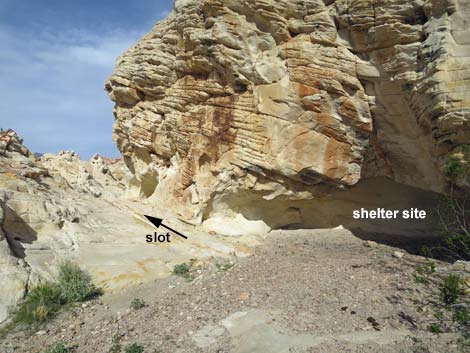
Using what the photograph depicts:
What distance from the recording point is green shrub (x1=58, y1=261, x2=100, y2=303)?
895cm

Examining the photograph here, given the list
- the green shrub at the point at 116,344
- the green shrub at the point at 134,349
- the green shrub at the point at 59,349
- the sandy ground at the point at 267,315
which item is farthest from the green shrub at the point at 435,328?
the green shrub at the point at 59,349

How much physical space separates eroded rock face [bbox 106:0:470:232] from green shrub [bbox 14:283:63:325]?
727 centimetres

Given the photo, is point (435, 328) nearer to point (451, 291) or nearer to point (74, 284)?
point (451, 291)

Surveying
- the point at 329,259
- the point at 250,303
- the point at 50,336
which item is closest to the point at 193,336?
the point at 250,303

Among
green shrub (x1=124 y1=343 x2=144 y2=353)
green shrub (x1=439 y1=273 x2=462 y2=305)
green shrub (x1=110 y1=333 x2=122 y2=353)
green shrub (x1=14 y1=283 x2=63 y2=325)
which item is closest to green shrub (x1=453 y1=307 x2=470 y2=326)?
green shrub (x1=439 y1=273 x2=462 y2=305)

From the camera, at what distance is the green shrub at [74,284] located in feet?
29.4

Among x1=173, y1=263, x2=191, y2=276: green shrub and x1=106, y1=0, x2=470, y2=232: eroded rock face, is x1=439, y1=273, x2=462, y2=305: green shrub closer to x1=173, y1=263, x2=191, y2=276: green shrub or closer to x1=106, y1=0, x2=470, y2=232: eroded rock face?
x1=106, y1=0, x2=470, y2=232: eroded rock face

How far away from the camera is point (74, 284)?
30.0 ft

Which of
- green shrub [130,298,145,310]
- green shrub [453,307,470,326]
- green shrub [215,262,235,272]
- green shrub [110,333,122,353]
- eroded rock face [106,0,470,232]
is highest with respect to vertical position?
eroded rock face [106,0,470,232]

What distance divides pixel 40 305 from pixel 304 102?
434 inches

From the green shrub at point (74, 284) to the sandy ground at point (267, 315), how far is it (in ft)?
1.13

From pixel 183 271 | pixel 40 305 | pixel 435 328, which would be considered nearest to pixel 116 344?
pixel 40 305

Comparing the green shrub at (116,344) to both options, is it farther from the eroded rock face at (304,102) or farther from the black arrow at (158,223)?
the eroded rock face at (304,102)

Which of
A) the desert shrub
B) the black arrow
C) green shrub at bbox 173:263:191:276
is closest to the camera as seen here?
the desert shrub
